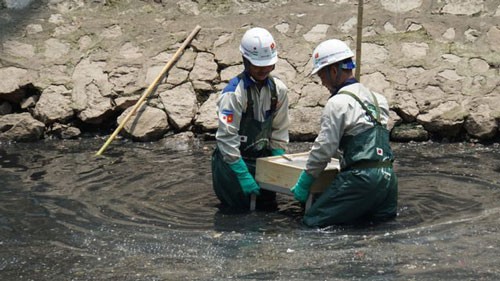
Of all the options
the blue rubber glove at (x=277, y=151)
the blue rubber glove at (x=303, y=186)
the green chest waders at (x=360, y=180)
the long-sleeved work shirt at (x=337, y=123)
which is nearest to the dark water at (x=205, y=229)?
the green chest waders at (x=360, y=180)

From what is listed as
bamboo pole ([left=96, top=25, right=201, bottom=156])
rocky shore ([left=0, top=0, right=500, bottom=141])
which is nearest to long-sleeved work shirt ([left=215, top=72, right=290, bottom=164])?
rocky shore ([left=0, top=0, right=500, bottom=141])

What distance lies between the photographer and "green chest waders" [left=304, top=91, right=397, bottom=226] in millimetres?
5691

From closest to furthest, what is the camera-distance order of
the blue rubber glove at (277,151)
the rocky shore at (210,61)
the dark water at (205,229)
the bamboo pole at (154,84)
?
the dark water at (205,229) < the blue rubber glove at (277,151) < the bamboo pole at (154,84) < the rocky shore at (210,61)

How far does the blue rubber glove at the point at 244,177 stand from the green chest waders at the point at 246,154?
0.06m

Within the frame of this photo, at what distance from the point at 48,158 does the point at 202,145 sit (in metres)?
1.58

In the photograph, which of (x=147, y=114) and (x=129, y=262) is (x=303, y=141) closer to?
(x=147, y=114)

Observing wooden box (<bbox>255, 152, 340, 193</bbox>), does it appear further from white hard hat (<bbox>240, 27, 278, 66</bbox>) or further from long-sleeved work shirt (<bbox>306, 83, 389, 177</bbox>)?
white hard hat (<bbox>240, 27, 278, 66</bbox>)

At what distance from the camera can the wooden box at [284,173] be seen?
19.6 feet

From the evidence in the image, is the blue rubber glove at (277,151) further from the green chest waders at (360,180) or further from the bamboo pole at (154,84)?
the bamboo pole at (154,84)

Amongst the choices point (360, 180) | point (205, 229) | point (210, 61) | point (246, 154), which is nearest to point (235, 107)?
point (246, 154)

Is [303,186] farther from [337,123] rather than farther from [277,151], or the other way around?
[277,151]

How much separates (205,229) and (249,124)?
91 cm

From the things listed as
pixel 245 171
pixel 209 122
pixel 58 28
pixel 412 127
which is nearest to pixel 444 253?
pixel 245 171

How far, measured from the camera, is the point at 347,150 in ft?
18.9
